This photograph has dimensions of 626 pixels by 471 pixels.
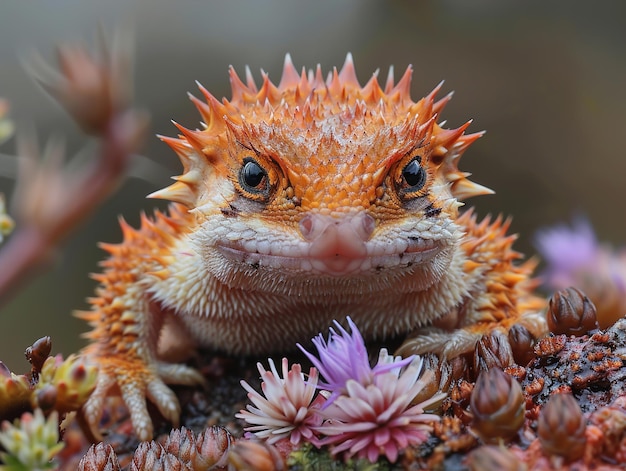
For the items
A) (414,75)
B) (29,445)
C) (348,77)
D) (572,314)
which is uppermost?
(414,75)

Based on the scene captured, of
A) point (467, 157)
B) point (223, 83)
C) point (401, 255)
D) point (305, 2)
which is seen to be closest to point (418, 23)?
point (305, 2)

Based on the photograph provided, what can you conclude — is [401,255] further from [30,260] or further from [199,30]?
[199,30]

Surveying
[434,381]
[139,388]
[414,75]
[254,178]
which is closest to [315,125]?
[254,178]

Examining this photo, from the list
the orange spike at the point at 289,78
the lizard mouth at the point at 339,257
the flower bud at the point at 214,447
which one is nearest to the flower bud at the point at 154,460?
the flower bud at the point at 214,447

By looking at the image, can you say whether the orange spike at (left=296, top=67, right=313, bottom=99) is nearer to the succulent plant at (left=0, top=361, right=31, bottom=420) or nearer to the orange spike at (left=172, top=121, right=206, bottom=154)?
the orange spike at (left=172, top=121, right=206, bottom=154)

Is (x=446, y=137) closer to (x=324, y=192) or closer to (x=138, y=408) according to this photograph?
(x=324, y=192)

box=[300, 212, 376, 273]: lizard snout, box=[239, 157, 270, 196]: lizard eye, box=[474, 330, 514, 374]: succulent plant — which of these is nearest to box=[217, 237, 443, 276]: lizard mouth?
box=[300, 212, 376, 273]: lizard snout

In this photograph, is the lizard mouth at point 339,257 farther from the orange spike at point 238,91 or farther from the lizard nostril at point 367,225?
the orange spike at point 238,91
